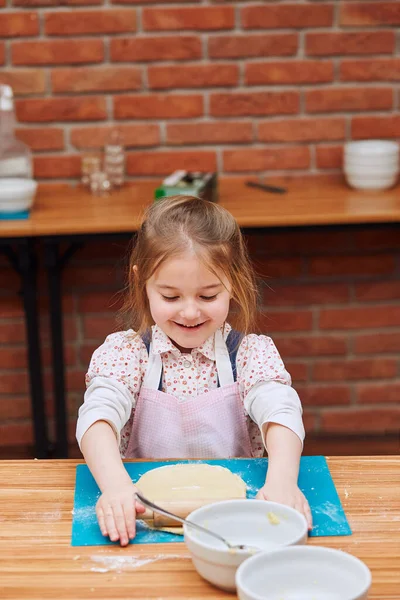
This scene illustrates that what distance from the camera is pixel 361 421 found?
9.66 feet

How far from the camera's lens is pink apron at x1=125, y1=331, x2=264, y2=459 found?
1.47 metres

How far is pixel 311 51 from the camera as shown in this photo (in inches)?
104

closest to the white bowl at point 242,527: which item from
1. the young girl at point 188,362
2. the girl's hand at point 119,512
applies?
the girl's hand at point 119,512

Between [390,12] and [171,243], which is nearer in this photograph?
[171,243]

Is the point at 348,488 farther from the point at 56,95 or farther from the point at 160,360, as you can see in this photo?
the point at 56,95

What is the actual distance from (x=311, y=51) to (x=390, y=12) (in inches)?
10.0

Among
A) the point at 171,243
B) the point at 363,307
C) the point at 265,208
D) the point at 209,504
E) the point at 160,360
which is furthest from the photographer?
the point at 363,307

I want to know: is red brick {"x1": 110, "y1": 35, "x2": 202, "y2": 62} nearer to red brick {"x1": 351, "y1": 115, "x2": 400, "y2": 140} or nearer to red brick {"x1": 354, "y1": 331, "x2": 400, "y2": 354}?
red brick {"x1": 351, "y1": 115, "x2": 400, "y2": 140}

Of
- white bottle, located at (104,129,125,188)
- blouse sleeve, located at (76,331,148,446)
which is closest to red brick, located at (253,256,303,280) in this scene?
white bottle, located at (104,129,125,188)

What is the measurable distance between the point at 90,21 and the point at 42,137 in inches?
14.5

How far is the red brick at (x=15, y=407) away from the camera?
2877mm

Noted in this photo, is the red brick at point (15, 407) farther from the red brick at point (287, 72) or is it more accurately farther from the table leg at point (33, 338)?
the red brick at point (287, 72)

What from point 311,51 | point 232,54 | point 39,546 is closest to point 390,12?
point 311,51

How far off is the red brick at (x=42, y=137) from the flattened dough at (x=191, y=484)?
5.54 ft
